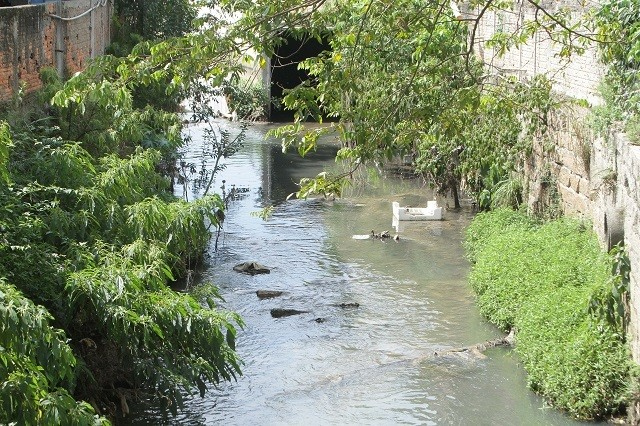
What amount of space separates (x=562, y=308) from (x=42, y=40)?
8244mm

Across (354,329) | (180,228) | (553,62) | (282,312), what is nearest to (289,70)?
(553,62)

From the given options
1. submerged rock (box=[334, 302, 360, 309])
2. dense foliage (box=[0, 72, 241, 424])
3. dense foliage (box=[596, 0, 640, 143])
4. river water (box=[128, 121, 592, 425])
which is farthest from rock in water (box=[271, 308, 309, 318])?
dense foliage (box=[596, 0, 640, 143])

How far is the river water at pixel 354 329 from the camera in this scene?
1015 cm

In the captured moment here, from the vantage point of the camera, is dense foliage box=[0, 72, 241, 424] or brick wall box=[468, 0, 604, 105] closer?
dense foliage box=[0, 72, 241, 424]

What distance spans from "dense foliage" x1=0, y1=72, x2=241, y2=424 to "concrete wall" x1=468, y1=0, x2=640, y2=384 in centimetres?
398

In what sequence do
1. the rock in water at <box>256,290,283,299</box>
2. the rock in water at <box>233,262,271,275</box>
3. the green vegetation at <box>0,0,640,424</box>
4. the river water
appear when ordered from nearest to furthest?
the green vegetation at <box>0,0,640,424</box>, the river water, the rock in water at <box>256,290,283,299</box>, the rock in water at <box>233,262,271,275</box>

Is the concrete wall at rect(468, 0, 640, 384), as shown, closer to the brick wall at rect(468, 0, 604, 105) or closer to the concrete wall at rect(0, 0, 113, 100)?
the brick wall at rect(468, 0, 604, 105)

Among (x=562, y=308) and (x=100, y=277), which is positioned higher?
(x=100, y=277)

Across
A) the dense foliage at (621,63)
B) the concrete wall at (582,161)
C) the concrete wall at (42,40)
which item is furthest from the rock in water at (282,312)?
the dense foliage at (621,63)

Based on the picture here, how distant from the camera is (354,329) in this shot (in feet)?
41.7

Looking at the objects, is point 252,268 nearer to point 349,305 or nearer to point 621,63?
point 349,305

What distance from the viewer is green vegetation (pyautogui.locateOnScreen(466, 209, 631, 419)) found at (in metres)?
9.35

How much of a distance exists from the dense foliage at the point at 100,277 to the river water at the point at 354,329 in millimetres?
1248

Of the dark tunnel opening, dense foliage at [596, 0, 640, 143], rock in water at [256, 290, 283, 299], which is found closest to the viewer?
dense foliage at [596, 0, 640, 143]
